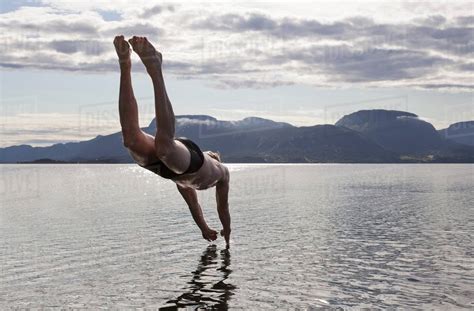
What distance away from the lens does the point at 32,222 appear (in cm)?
5056

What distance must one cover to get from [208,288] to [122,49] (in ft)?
42.6

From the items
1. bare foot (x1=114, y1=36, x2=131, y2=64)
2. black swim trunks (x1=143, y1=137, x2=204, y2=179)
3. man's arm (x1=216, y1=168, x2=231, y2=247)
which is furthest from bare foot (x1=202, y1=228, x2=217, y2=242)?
bare foot (x1=114, y1=36, x2=131, y2=64)

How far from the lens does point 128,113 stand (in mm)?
10109

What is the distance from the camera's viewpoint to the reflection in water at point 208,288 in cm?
1844

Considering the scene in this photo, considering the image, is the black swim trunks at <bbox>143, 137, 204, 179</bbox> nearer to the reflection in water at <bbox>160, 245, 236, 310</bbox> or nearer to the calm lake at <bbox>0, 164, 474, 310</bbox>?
the reflection in water at <bbox>160, 245, 236, 310</bbox>

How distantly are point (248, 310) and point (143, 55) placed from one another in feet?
35.3

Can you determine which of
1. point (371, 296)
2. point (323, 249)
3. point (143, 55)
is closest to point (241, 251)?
point (323, 249)

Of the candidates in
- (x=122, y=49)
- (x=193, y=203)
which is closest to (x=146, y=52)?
(x=122, y=49)

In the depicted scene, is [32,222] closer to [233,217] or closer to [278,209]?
[233,217]

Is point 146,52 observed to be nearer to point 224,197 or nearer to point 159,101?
point 159,101

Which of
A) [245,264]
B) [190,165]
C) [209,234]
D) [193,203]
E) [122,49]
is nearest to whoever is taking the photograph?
[122,49]

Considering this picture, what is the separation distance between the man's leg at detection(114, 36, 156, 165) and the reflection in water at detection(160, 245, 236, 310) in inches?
364

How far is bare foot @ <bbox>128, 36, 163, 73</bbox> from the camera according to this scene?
10070mm

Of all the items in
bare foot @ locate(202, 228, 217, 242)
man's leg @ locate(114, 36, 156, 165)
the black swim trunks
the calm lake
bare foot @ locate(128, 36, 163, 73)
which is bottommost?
the calm lake
